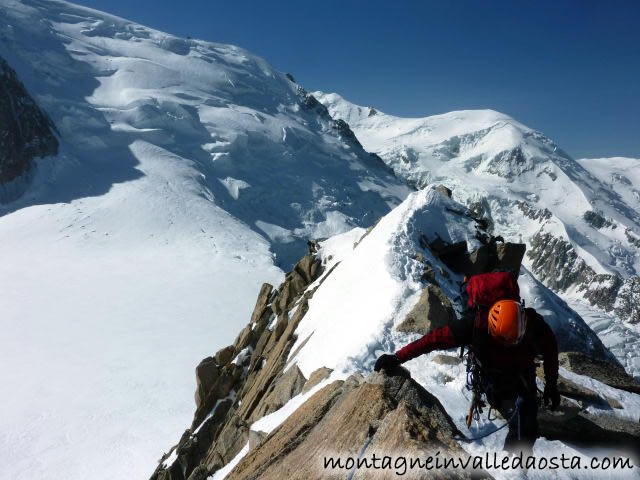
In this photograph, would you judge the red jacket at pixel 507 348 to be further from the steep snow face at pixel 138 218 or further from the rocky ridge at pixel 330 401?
the steep snow face at pixel 138 218

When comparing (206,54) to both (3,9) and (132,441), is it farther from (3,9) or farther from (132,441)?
(132,441)

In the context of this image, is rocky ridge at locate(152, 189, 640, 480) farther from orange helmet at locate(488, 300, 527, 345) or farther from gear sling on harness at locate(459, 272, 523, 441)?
orange helmet at locate(488, 300, 527, 345)

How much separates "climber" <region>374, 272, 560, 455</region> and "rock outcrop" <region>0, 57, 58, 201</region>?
64.2 metres

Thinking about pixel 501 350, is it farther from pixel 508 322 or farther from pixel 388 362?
pixel 388 362

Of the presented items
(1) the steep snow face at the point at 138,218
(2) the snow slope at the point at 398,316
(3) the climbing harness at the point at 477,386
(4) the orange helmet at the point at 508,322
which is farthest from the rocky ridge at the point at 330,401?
(1) the steep snow face at the point at 138,218

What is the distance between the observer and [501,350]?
4.36 m

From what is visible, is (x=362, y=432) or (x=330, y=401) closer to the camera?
(x=362, y=432)

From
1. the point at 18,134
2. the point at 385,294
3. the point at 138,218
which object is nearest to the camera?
the point at 385,294

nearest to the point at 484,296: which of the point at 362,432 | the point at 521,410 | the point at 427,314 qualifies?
the point at 521,410

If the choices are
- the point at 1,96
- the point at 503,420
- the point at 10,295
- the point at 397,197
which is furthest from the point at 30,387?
the point at 397,197

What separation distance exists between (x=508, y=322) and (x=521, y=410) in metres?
1.28

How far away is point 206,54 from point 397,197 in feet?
207

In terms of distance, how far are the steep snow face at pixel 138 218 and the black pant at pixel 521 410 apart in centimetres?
1394

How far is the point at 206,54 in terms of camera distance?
108312mm
